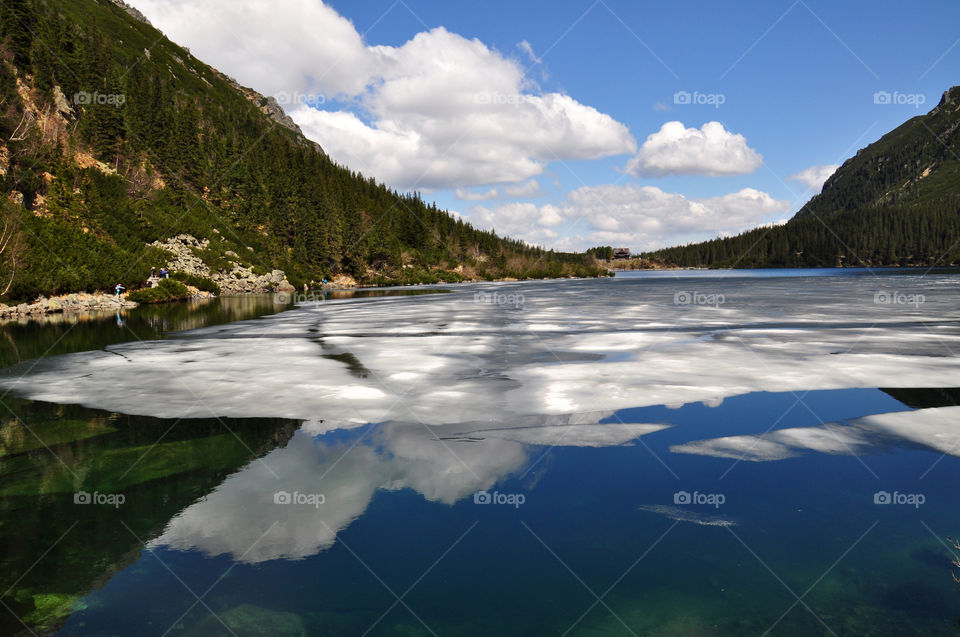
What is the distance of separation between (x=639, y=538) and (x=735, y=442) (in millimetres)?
3328

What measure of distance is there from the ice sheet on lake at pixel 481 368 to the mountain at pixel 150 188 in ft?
72.8

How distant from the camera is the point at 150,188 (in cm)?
6244

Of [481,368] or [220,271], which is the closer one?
[481,368]

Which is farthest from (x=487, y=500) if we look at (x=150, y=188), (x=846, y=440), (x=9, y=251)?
(x=150, y=188)

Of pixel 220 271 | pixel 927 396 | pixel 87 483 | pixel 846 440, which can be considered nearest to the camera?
pixel 87 483

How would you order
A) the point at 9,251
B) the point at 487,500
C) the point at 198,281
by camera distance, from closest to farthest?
the point at 487,500 < the point at 9,251 < the point at 198,281

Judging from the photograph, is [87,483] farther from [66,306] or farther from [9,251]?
[66,306]

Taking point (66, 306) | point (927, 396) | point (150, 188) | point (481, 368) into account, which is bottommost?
point (481, 368)

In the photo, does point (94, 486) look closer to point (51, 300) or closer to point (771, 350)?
point (771, 350)

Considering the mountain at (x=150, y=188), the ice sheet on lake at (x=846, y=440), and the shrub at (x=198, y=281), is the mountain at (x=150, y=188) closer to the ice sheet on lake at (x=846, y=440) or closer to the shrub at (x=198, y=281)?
the shrub at (x=198, y=281)

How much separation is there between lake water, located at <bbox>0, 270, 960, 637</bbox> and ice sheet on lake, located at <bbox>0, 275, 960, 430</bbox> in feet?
0.39

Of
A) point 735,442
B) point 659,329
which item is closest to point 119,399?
point 735,442

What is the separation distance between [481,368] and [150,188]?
209ft

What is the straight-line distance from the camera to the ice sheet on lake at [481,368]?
33.1ft
